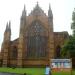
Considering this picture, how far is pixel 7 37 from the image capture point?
73438mm

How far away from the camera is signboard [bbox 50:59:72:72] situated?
31494mm

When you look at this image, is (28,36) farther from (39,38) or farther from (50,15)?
(50,15)

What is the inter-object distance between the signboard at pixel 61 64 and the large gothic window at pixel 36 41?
38.4m

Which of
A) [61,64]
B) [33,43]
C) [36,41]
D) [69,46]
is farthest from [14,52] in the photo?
[61,64]

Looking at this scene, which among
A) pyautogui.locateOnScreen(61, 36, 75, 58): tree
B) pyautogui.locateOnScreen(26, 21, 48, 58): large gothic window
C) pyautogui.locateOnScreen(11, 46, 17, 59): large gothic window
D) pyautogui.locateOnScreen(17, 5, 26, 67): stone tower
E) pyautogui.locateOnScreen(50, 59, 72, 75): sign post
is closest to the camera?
pyautogui.locateOnScreen(50, 59, 72, 75): sign post

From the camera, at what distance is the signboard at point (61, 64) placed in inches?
1240

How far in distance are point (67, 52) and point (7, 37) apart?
2123 centimetres

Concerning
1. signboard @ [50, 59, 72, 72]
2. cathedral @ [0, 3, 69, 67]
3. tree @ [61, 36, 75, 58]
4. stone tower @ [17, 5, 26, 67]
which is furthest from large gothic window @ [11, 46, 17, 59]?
signboard @ [50, 59, 72, 72]

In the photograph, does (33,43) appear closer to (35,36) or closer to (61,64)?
(35,36)

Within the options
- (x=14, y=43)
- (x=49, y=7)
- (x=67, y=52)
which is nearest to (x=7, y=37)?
(x=14, y=43)

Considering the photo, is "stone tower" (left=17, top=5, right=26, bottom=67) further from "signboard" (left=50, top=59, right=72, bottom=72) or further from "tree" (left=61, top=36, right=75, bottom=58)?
"signboard" (left=50, top=59, right=72, bottom=72)

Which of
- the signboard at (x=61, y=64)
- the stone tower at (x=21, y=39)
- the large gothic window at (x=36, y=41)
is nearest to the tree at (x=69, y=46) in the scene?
the large gothic window at (x=36, y=41)

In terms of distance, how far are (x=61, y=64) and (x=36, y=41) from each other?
40.0 m

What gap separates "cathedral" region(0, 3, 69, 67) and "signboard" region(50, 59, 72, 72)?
37.0 metres
